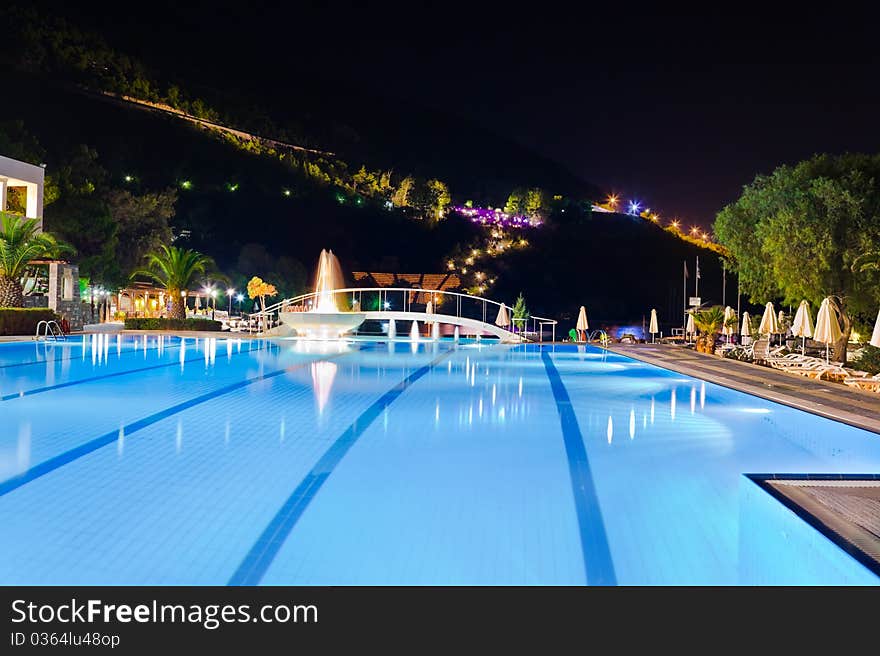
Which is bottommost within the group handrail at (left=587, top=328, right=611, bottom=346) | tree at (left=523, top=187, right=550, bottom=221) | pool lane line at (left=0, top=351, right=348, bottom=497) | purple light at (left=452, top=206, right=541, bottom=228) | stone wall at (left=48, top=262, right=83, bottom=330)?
pool lane line at (left=0, top=351, right=348, bottom=497)

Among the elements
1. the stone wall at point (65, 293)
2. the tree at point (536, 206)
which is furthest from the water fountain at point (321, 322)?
the tree at point (536, 206)

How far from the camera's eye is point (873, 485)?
430 centimetres

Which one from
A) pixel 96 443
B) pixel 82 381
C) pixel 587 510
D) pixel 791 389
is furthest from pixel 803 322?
pixel 96 443

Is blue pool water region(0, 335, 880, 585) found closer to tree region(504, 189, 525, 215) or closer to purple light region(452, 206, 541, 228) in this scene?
purple light region(452, 206, 541, 228)

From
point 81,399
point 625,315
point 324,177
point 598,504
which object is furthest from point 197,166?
point 598,504

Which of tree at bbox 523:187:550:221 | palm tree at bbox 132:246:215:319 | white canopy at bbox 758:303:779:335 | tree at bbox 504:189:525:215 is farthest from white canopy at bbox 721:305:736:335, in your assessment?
tree at bbox 504:189:525:215

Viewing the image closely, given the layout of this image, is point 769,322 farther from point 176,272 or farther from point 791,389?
point 176,272

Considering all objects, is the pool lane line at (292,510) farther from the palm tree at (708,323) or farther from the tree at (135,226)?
the tree at (135,226)

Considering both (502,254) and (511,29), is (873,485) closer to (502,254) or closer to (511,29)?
(511,29)

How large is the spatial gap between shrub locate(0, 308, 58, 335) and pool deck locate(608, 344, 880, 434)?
17001 millimetres

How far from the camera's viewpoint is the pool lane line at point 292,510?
3057 mm

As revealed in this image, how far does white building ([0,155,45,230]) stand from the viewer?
24.0m

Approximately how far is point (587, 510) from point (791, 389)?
255 inches

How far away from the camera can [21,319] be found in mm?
20688
